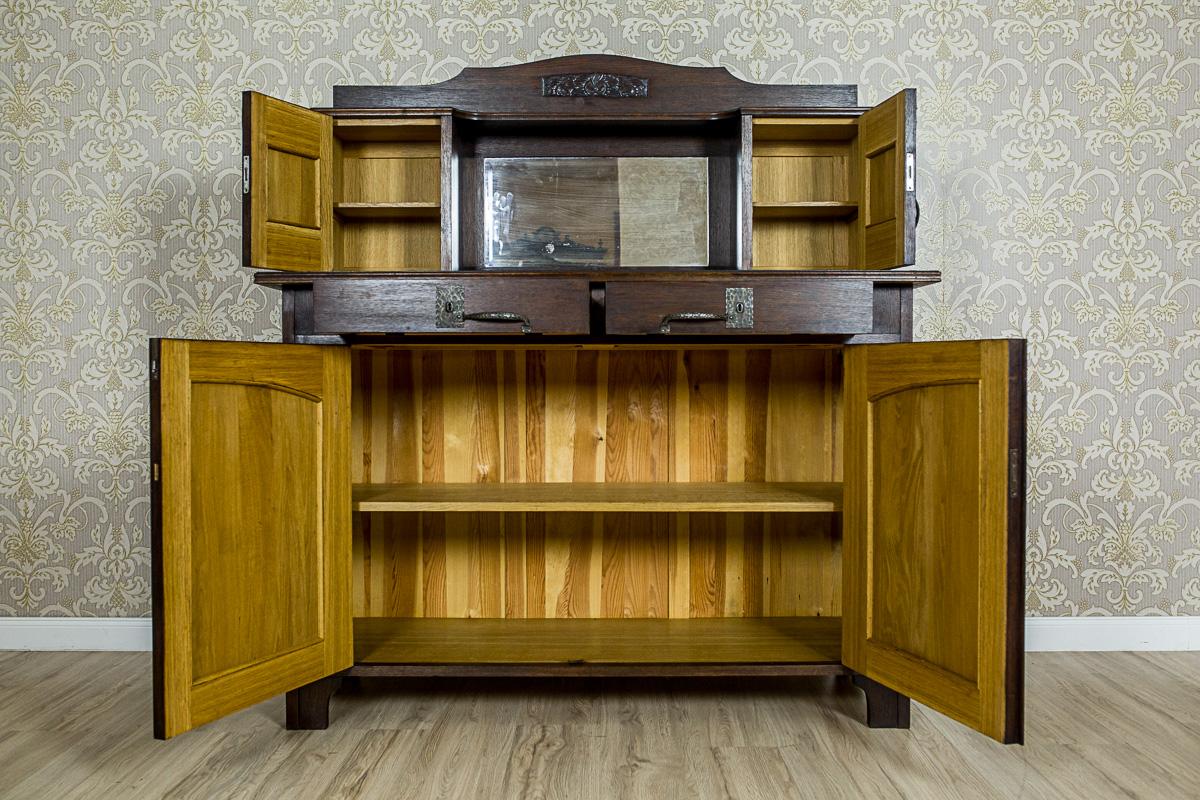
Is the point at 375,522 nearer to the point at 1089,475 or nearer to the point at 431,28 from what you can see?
the point at 431,28

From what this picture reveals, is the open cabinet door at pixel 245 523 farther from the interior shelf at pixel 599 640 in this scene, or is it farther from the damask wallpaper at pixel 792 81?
the damask wallpaper at pixel 792 81

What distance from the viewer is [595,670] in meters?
1.95

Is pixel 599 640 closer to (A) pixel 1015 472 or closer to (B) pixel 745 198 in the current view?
(A) pixel 1015 472

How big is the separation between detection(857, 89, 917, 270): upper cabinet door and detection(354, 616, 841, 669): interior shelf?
990 mm

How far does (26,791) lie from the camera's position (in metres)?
1.63

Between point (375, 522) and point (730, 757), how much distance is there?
1223 mm

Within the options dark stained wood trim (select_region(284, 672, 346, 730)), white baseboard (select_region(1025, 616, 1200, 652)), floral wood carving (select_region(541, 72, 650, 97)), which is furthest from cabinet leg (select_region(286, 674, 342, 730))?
white baseboard (select_region(1025, 616, 1200, 652))

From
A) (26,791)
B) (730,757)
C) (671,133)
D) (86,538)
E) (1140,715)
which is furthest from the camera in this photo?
(86,538)

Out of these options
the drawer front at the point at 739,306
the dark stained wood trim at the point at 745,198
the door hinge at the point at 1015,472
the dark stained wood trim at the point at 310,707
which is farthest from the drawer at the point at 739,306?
the dark stained wood trim at the point at 310,707

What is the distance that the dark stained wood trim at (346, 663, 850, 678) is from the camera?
1.95 metres

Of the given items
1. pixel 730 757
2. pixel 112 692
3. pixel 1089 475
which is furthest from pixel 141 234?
pixel 1089 475

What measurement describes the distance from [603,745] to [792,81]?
190 centimetres

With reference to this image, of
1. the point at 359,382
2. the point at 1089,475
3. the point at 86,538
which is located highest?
the point at 359,382

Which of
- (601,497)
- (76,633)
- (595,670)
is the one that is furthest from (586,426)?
(76,633)
